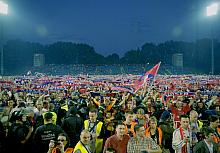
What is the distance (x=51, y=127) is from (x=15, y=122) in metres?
1.16

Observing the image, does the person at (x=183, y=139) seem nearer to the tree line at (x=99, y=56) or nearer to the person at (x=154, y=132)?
the person at (x=154, y=132)

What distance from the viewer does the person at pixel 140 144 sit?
6246 mm

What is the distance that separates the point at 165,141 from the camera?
7.77 meters

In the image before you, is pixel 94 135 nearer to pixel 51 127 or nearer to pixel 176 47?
pixel 51 127

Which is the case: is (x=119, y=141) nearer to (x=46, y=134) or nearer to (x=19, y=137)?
(x=46, y=134)

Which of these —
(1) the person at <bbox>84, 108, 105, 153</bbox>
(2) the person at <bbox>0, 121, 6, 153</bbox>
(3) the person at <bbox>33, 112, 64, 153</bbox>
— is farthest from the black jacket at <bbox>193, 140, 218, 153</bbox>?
(2) the person at <bbox>0, 121, 6, 153</bbox>

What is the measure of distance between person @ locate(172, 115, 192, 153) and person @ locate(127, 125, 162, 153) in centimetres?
70

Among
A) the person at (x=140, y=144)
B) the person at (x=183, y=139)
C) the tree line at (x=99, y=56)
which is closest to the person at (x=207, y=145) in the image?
the person at (x=183, y=139)

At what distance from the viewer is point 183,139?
689 centimetres

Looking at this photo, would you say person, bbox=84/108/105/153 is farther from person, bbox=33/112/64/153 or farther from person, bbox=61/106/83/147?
person, bbox=61/106/83/147

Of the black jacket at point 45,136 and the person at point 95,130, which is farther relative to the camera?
the person at point 95,130

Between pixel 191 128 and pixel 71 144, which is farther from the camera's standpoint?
pixel 71 144

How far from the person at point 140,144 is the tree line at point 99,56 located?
79517mm

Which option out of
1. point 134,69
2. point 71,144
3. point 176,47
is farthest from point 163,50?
point 71,144
